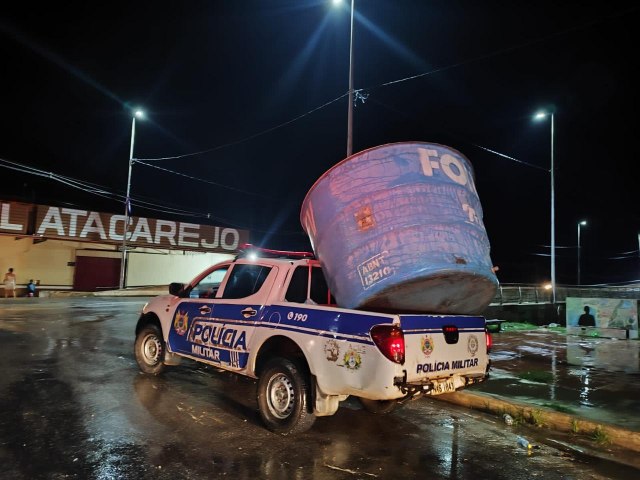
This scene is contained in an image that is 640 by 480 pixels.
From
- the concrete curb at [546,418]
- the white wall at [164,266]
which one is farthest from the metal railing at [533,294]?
the white wall at [164,266]

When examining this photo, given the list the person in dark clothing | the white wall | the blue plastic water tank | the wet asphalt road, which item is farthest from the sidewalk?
the white wall

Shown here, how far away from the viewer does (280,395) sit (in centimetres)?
512

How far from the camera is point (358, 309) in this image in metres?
4.91

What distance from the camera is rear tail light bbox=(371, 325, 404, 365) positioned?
13.9 feet

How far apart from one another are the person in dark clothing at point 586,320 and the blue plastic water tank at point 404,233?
11130 mm

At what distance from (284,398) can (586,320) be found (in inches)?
495

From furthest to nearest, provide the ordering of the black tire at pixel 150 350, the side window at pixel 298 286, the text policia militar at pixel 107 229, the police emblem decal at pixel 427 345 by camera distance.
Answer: the text policia militar at pixel 107 229
the black tire at pixel 150 350
the side window at pixel 298 286
the police emblem decal at pixel 427 345

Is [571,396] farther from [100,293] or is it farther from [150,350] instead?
[100,293]

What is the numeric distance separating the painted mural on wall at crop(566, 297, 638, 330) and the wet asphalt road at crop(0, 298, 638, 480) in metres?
10.0

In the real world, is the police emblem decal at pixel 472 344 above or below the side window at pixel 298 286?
below

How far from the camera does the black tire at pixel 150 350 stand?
23.6 ft

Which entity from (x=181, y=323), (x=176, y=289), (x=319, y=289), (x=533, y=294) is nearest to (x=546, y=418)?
(x=319, y=289)

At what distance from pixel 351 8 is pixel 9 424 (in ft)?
39.6

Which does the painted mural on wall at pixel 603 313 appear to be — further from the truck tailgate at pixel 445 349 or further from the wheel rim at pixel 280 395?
the wheel rim at pixel 280 395
